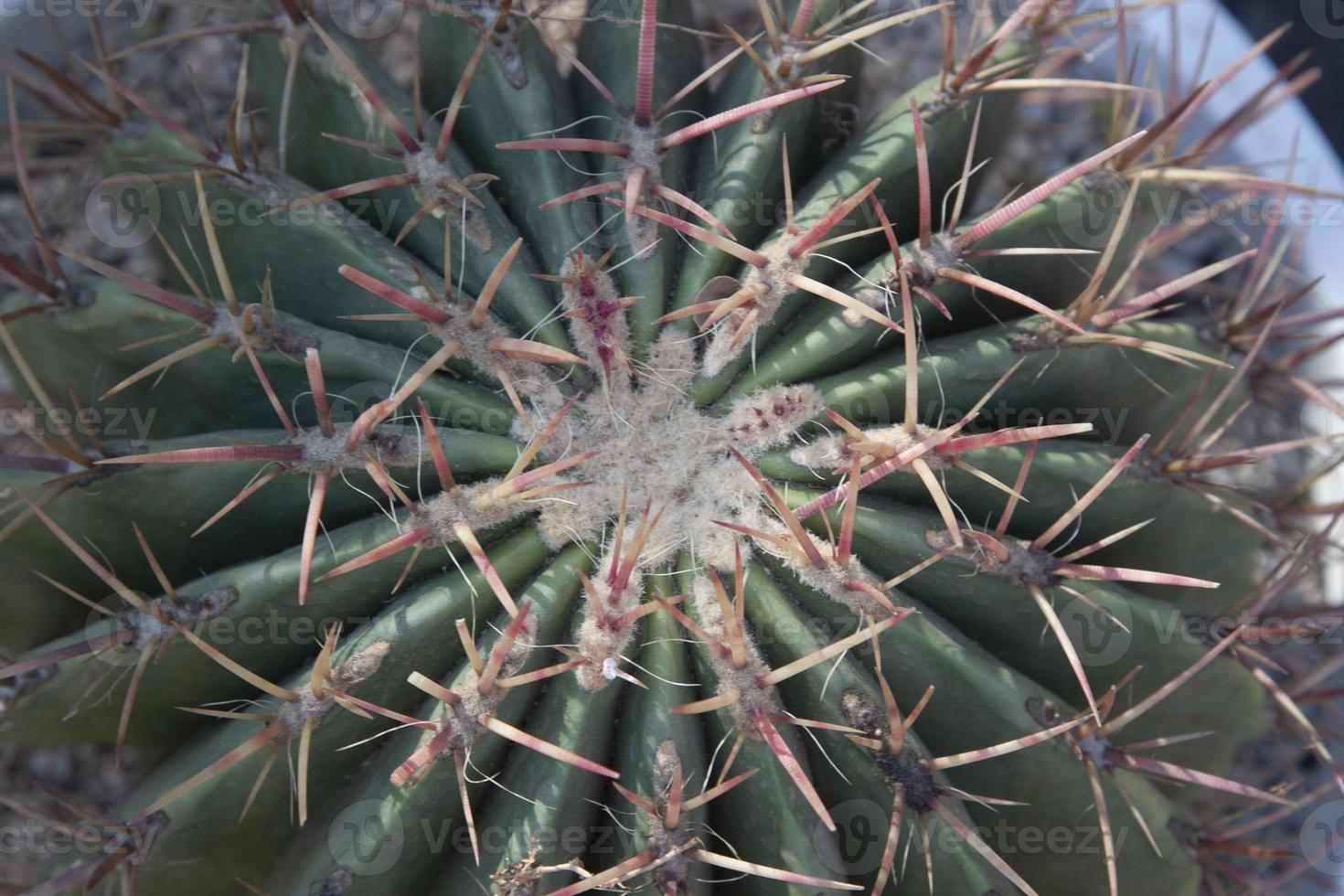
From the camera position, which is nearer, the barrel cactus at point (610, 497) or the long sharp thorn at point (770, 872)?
the long sharp thorn at point (770, 872)

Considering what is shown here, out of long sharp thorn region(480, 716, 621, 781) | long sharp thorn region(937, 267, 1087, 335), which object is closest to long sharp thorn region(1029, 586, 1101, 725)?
long sharp thorn region(937, 267, 1087, 335)

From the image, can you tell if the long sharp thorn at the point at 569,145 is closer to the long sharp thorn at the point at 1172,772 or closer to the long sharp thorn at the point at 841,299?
the long sharp thorn at the point at 841,299

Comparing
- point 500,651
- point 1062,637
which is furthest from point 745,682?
point 1062,637

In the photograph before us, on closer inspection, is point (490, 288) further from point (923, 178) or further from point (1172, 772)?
point (1172, 772)

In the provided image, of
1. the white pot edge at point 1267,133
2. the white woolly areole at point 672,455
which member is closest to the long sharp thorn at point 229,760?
the white woolly areole at point 672,455

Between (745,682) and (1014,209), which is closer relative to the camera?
(745,682)

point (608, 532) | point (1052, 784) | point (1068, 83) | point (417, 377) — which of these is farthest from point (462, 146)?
point (1052, 784)

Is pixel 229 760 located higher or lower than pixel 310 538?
lower

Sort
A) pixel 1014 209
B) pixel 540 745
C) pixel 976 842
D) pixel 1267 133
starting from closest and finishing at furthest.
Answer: pixel 540 745 → pixel 976 842 → pixel 1014 209 → pixel 1267 133

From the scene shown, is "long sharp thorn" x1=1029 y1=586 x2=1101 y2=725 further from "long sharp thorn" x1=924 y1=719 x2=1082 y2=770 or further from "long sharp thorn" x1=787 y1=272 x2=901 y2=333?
"long sharp thorn" x1=787 y1=272 x2=901 y2=333
